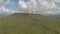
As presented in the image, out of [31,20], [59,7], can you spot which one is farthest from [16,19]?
[59,7]

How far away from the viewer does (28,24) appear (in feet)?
3.85

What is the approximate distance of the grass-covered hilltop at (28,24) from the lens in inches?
44.7

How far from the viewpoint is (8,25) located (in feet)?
3.81

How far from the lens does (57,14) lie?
1.20m

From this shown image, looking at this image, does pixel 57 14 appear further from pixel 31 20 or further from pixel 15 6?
pixel 15 6

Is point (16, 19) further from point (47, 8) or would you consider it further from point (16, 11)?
point (47, 8)

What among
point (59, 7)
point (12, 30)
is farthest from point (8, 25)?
point (59, 7)

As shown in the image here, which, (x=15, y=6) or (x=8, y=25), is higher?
(x=15, y=6)

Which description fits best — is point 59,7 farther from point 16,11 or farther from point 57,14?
point 16,11

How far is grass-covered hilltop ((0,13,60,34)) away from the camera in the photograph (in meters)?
1.13

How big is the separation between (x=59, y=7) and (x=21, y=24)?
1.25 feet

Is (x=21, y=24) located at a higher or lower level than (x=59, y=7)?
lower

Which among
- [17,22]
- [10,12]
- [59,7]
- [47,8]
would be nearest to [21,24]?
[17,22]

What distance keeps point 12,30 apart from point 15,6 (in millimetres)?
228
